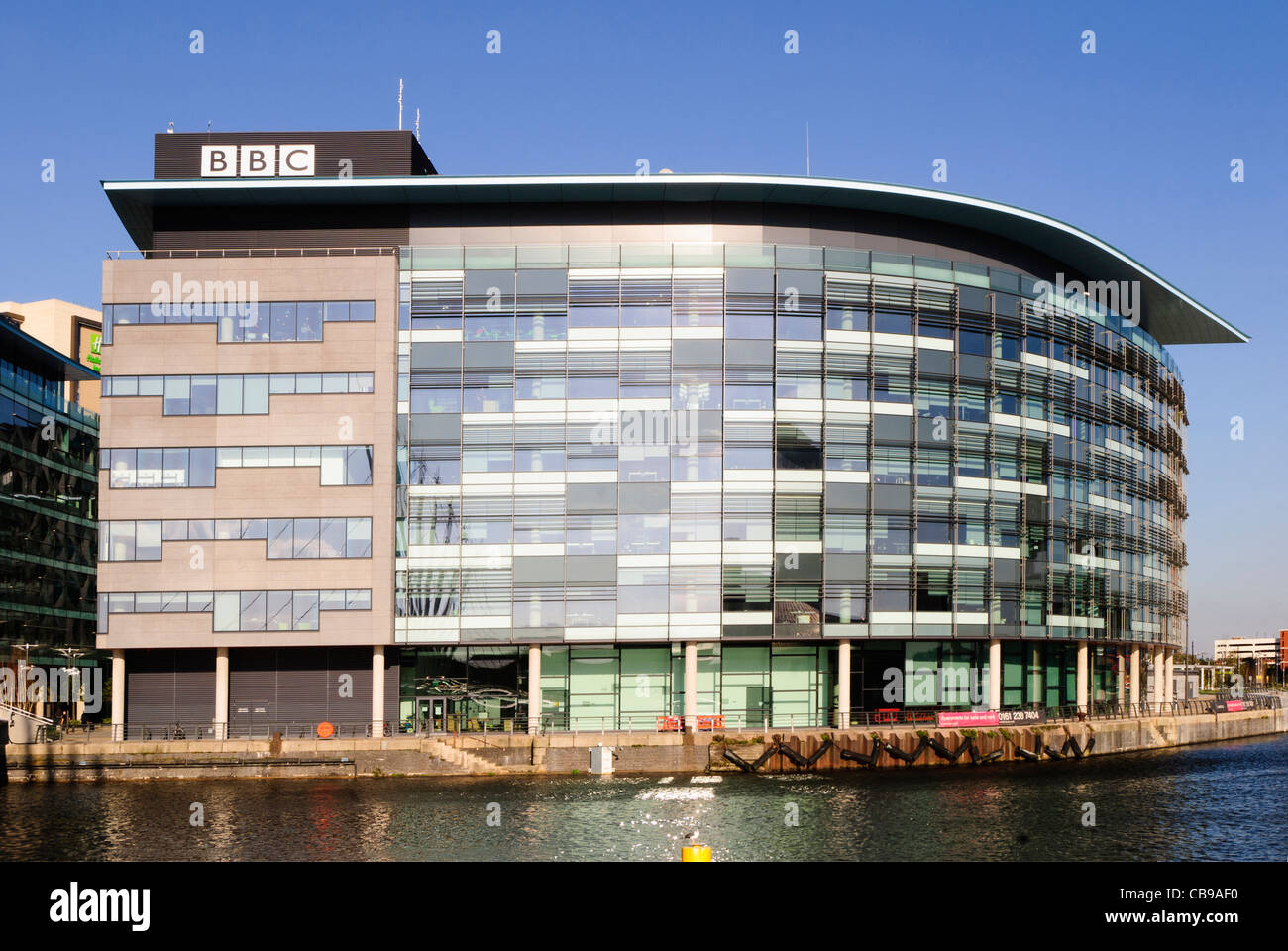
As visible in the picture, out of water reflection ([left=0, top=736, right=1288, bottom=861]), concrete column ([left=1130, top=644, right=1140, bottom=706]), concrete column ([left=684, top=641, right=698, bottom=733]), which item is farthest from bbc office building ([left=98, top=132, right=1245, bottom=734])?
concrete column ([left=1130, top=644, right=1140, bottom=706])

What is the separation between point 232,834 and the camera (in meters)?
41.8

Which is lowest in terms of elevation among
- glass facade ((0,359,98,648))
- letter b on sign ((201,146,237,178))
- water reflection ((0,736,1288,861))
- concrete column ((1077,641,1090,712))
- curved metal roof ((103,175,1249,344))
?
water reflection ((0,736,1288,861))

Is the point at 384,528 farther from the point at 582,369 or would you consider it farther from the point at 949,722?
the point at 949,722

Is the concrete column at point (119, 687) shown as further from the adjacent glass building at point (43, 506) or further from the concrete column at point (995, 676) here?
the concrete column at point (995, 676)

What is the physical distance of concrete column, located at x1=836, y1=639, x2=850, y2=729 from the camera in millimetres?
68562

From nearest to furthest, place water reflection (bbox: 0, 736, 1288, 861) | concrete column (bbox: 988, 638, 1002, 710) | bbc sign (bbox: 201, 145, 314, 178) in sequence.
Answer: water reflection (bbox: 0, 736, 1288, 861) < bbc sign (bbox: 201, 145, 314, 178) < concrete column (bbox: 988, 638, 1002, 710)

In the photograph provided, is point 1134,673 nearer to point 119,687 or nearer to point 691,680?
point 691,680

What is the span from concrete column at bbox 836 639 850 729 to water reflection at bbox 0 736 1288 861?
6.21m

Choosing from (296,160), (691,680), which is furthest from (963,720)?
(296,160)

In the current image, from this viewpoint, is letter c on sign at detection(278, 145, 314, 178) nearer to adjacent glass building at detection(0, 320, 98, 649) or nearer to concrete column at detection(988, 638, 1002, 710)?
adjacent glass building at detection(0, 320, 98, 649)

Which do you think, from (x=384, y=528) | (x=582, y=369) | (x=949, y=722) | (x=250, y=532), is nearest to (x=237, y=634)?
(x=250, y=532)

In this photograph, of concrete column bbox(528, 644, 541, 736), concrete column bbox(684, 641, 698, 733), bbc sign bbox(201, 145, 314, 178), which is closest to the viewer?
concrete column bbox(528, 644, 541, 736)

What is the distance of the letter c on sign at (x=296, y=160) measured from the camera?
70.0m

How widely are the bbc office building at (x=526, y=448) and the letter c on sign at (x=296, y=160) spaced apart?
18 cm
